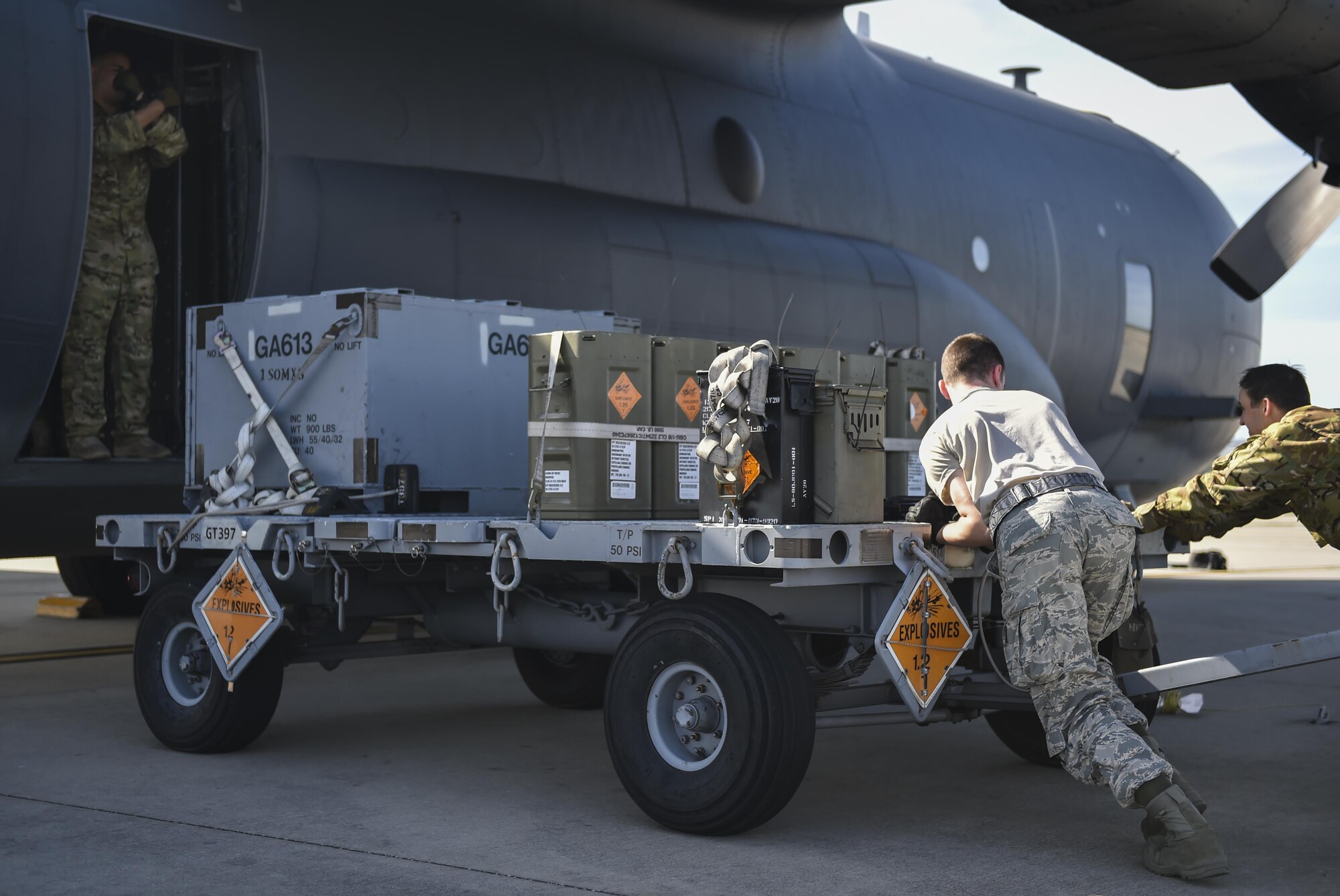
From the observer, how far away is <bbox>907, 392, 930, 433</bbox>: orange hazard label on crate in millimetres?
7727

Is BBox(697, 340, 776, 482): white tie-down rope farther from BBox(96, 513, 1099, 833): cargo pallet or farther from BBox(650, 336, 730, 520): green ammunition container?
BBox(650, 336, 730, 520): green ammunition container

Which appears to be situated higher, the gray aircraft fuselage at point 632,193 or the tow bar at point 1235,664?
the gray aircraft fuselage at point 632,193

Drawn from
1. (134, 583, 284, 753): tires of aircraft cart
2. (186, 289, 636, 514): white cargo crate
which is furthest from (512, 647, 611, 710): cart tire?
(134, 583, 284, 753): tires of aircraft cart

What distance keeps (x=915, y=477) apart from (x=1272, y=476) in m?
2.47

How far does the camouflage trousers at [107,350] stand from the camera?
823 centimetres

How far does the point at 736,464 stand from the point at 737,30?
7.65m

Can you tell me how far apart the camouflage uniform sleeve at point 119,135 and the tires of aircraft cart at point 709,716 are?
474cm

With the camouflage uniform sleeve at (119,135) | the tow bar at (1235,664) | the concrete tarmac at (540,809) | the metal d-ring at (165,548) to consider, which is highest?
the camouflage uniform sleeve at (119,135)

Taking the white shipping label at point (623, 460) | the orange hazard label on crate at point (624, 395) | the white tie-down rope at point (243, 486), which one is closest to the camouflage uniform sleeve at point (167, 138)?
the white tie-down rope at point (243, 486)

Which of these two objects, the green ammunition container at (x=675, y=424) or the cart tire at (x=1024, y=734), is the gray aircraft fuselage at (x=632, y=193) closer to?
the green ammunition container at (x=675, y=424)

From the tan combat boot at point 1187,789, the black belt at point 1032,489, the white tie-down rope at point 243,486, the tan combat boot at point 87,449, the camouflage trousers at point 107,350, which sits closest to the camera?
the tan combat boot at point 1187,789

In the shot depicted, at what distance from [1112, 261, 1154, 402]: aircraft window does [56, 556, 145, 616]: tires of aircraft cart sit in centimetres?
1034

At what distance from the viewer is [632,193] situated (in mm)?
10781

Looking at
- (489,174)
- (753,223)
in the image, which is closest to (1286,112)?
(753,223)
